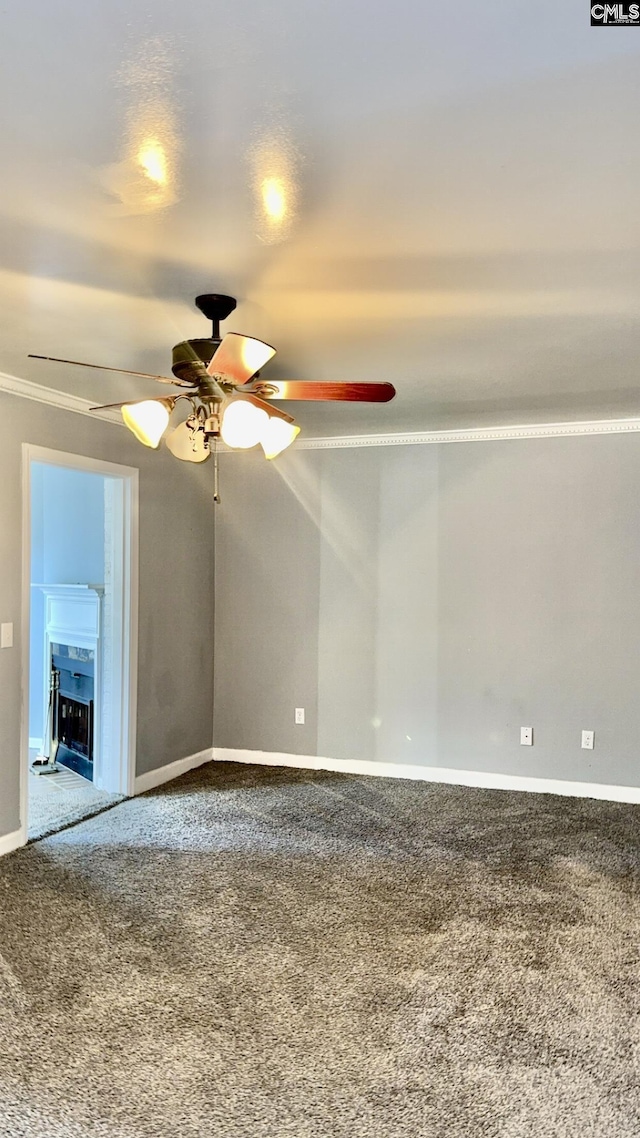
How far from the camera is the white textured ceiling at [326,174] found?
1.33m

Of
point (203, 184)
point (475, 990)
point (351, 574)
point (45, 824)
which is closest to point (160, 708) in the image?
point (45, 824)

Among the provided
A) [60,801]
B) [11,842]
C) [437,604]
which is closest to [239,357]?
[11,842]

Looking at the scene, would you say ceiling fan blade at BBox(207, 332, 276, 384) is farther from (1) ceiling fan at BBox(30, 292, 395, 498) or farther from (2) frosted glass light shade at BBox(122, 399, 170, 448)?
(2) frosted glass light shade at BBox(122, 399, 170, 448)

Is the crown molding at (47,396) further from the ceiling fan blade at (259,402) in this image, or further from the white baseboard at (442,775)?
the white baseboard at (442,775)

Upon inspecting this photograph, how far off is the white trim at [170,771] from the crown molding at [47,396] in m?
2.18

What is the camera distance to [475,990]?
2.52 m

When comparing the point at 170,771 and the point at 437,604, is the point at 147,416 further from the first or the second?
the point at 170,771

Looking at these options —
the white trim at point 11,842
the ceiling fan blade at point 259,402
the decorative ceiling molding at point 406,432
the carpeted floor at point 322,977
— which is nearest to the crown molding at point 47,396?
the decorative ceiling molding at point 406,432

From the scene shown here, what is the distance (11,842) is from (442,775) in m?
2.61

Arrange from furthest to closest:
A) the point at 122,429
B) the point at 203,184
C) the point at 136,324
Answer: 1. the point at 122,429
2. the point at 136,324
3. the point at 203,184

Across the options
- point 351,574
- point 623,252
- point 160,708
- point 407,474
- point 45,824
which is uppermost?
point 623,252

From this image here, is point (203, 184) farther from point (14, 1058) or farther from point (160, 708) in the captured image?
point (160, 708)

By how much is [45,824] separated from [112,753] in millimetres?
634

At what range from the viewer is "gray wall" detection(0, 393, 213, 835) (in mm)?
3732
